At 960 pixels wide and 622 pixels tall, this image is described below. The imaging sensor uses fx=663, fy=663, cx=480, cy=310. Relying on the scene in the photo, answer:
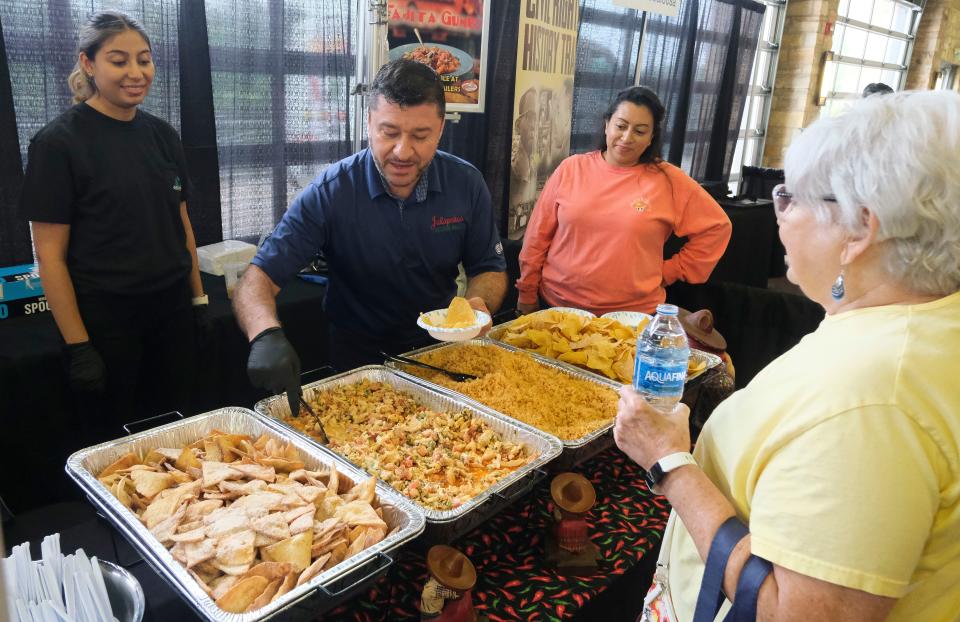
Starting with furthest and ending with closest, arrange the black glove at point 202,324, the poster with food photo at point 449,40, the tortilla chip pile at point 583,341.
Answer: the poster with food photo at point 449,40
the black glove at point 202,324
the tortilla chip pile at point 583,341

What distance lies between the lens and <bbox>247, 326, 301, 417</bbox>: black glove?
1425 millimetres

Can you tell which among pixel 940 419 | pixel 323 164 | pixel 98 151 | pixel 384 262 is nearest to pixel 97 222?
pixel 98 151

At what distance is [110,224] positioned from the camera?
79.4 inches

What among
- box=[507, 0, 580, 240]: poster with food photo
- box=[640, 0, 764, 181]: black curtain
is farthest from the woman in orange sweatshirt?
box=[640, 0, 764, 181]: black curtain

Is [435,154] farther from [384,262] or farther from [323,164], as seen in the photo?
[323,164]

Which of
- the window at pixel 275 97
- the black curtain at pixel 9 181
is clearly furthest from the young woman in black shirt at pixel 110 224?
the window at pixel 275 97

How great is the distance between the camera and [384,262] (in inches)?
75.2

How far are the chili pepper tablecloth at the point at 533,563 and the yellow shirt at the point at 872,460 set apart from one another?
452mm

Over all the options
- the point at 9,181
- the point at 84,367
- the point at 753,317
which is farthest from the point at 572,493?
the point at 753,317

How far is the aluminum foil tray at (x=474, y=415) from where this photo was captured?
1119 millimetres

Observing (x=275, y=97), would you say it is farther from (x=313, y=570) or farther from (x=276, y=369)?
(x=313, y=570)

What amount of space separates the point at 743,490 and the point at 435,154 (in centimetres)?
140

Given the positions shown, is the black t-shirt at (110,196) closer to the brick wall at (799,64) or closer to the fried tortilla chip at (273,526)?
the fried tortilla chip at (273,526)

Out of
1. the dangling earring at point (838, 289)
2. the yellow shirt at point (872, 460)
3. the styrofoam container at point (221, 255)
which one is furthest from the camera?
the styrofoam container at point (221, 255)
